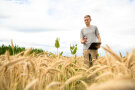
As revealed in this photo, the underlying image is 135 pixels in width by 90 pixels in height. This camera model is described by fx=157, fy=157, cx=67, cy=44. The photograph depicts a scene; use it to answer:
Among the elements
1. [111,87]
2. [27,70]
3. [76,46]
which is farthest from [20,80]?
[76,46]

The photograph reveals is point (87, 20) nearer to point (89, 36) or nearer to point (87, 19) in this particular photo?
point (87, 19)

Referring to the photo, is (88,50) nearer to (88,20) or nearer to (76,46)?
(88,20)

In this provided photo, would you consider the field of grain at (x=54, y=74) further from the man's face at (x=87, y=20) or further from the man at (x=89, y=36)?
Result: the man's face at (x=87, y=20)

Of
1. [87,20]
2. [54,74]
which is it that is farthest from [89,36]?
[54,74]

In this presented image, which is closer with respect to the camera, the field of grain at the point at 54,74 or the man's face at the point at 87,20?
the field of grain at the point at 54,74

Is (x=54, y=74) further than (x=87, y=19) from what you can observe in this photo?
No

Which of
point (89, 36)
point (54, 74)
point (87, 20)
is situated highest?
point (87, 20)

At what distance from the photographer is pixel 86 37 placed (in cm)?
536

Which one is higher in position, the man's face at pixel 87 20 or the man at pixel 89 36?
the man's face at pixel 87 20

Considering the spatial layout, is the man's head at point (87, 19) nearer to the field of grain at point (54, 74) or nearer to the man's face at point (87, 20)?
the man's face at point (87, 20)

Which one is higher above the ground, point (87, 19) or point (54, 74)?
point (87, 19)

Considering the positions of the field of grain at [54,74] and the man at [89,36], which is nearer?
the field of grain at [54,74]

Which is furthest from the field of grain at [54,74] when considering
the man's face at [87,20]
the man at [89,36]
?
the man's face at [87,20]

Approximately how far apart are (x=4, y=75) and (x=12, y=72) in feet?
0.34
